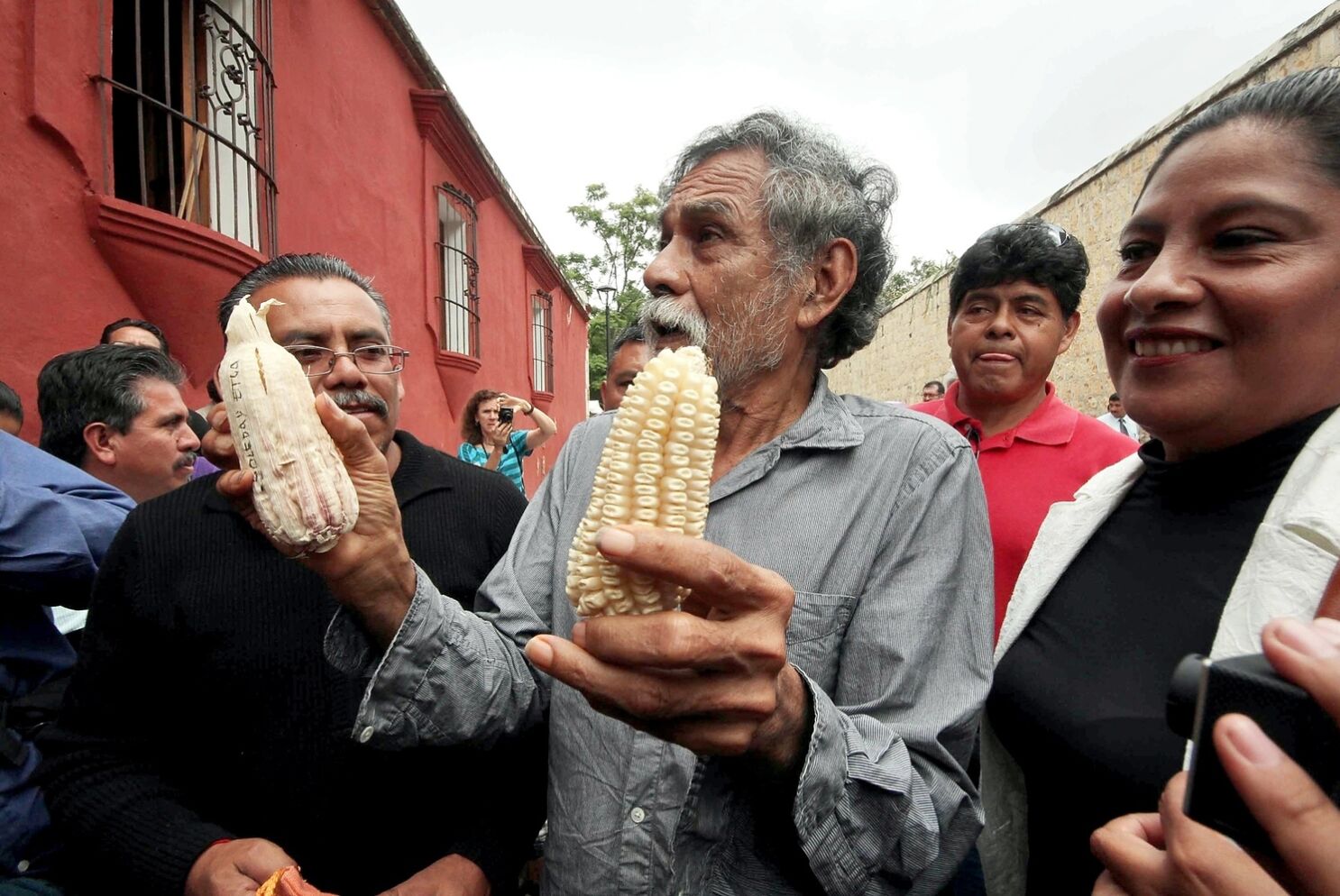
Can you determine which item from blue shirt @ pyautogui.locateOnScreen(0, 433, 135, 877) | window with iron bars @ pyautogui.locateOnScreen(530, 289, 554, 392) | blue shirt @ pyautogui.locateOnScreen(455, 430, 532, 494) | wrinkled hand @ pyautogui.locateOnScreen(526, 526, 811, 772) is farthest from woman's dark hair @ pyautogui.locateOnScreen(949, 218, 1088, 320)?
window with iron bars @ pyautogui.locateOnScreen(530, 289, 554, 392)

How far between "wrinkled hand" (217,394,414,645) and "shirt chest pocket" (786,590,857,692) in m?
0.70

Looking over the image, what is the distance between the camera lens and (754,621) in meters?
0.86

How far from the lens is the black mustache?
5.64 ft

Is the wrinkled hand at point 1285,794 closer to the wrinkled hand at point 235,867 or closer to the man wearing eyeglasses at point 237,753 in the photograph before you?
the man wearing eyeglasses at point 237,753

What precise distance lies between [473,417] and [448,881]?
5.50 metres

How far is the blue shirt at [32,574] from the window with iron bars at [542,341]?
13.1 meters

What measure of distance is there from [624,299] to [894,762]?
3432 cm

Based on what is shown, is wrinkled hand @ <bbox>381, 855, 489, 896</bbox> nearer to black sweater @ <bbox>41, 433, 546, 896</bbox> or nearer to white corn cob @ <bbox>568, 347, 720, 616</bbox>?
black sweater @ <bbox>41, 433, 546, 896</bbox>

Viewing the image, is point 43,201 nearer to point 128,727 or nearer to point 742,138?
point 128,727

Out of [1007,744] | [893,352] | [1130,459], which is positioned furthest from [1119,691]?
[893,352]

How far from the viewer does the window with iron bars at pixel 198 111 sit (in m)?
4.27

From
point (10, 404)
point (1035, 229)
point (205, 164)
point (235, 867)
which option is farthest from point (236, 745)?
point (205, 164)

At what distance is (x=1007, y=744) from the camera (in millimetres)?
1386

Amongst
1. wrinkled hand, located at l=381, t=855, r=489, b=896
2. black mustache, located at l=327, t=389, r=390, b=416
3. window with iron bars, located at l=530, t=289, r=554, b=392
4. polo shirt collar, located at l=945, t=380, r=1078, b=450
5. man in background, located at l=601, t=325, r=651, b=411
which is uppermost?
window with iron bars, located at l=530, t=289, r=554, b=392
